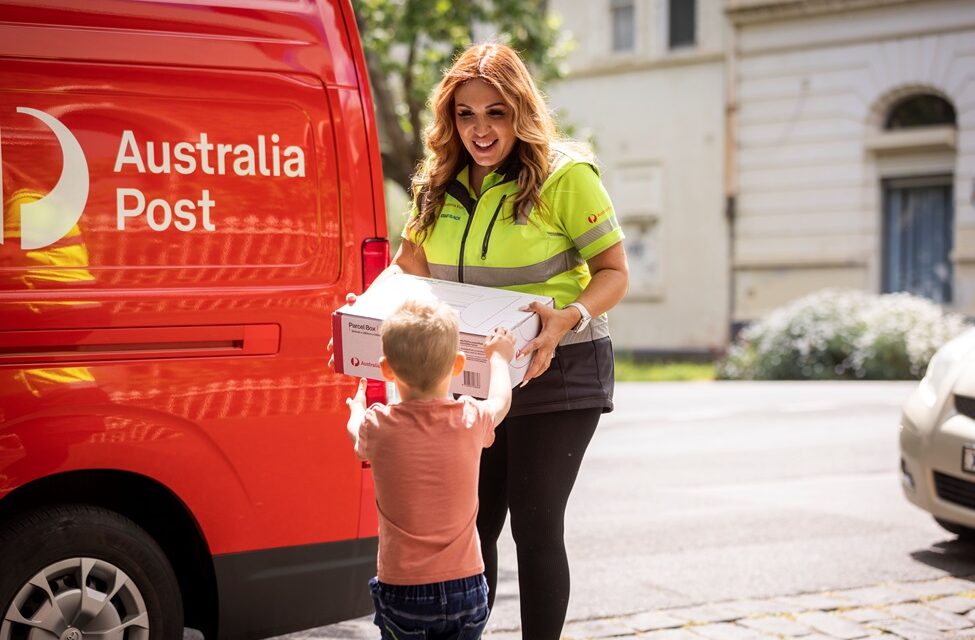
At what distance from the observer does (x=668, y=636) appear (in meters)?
4.73

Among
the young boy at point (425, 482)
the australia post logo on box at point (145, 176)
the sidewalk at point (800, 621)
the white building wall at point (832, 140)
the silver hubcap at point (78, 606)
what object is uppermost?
the white building wall at point (832, 140)

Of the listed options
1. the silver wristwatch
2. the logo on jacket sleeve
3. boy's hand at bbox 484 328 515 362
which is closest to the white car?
the silver wristwatch

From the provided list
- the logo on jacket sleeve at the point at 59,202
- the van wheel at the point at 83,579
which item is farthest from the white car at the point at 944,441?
the logo on jacket sleeve at the point at 59,202

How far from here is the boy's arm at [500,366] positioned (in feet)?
Result: 10.0

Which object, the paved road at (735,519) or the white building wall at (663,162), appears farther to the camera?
the white building wall at (663,162)

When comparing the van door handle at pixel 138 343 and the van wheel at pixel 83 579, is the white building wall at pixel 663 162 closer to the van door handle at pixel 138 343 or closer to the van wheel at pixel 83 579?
the van door handle at pixel 138 343

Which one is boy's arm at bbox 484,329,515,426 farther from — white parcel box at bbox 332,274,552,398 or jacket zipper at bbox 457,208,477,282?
jacket zipper at bbox 457,208,477,282

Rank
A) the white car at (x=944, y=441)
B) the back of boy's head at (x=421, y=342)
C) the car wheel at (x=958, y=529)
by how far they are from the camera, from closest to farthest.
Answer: the back of boy's head at (x=421, y=342) < the white car at (x=944, y=441) < the car wheel at (x=958, y=529)

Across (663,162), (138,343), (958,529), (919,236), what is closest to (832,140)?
(919,236)

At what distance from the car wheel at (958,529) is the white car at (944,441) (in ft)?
0.26

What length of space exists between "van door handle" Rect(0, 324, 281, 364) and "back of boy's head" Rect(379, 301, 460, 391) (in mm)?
882

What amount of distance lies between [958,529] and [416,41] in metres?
11.1

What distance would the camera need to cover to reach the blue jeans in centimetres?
289

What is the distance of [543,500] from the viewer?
347 cm
